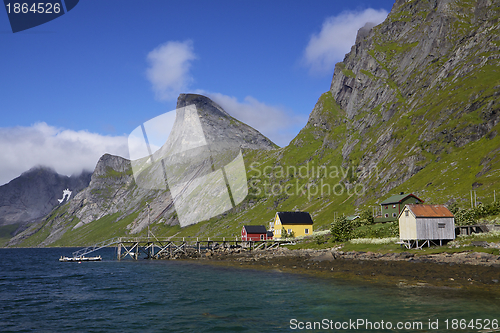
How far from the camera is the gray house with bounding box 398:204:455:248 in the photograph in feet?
191

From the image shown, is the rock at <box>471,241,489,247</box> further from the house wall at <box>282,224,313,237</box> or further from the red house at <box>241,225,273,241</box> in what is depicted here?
the red house at <box>241,225,273,241</box>

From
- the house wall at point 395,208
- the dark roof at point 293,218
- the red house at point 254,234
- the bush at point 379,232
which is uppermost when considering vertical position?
the house wall at point 395,208

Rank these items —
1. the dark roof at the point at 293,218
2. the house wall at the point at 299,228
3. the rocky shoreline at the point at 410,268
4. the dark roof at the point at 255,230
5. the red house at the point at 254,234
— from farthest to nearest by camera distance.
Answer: the dark roof at the point at 255,230
the red house at the point at 254,234
the dark roof at the point at 293,218
the house wall at the point at 299,228
the rocky shoreline at the point at 410,268

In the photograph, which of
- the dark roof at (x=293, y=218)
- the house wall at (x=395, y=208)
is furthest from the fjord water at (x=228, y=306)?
the dark roof at (x=293, y=218)

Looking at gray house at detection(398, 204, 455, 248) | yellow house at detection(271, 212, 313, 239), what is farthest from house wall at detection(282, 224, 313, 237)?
gray house at detection(398, 204, 455, 248)

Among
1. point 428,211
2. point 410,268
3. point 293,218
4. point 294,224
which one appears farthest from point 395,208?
point 410,268

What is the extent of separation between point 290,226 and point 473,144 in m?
80.9

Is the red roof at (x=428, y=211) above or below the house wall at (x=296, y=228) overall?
above

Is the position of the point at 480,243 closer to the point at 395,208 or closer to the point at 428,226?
the point at 428,226

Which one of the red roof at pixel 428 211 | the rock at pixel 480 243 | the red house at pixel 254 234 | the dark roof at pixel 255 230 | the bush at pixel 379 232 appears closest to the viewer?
the rock at pixel 480 243

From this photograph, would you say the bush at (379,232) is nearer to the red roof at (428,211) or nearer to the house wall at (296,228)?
the red roof at (428,211)

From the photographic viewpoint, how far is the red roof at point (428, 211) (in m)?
58.6

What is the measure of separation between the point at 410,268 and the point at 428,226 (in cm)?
1490

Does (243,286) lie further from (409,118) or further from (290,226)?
(409,118)
